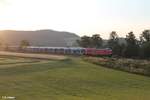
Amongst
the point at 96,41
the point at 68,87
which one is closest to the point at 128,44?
the point at 96,41

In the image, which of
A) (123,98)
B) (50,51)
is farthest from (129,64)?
(50,51)

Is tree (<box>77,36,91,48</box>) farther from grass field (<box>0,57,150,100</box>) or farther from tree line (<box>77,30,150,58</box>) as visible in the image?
grass field (<box>0,57,150,100</box>)

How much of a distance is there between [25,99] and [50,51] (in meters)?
78.1

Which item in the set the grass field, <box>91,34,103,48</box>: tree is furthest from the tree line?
the grass field

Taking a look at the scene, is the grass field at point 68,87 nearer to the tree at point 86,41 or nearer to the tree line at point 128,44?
the tree line at point 128,44

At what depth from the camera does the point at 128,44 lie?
98.4 m

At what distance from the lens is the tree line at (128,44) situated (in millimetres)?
90988

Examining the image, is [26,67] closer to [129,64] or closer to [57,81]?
[57,81]

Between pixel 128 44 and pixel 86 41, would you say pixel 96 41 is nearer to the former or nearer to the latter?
pixel 86 41

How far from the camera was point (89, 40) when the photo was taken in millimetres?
127375

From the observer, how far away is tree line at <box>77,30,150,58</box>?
91.0 m

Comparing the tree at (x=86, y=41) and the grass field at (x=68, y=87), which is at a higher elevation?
the tree at (x=86, y=41)

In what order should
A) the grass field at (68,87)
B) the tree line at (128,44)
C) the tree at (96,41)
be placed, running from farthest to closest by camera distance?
1. the tree at (96,41)
2. the tree line at (128,44)
3. the grass field at (68,87)

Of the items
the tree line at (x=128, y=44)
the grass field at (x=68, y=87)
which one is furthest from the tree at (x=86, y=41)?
the grass field at (x=68, y=87)
